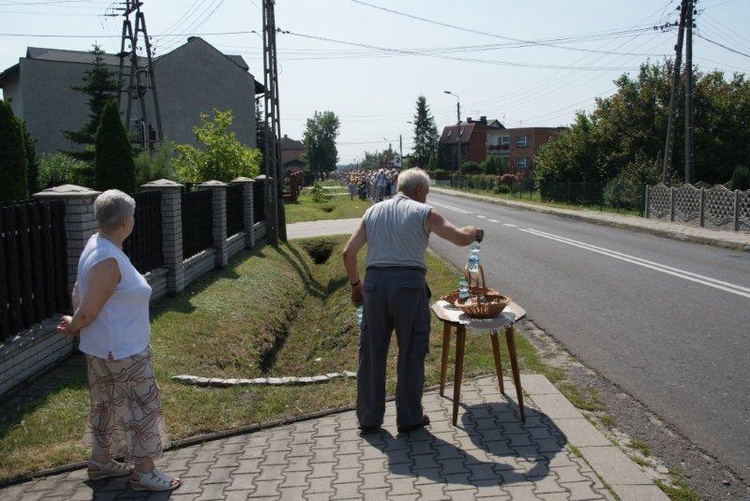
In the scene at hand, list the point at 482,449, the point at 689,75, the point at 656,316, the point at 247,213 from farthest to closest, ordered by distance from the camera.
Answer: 1. the point at 689,75
2. the point at 247,213
3. the point at 656,316
4. the point at 482,449

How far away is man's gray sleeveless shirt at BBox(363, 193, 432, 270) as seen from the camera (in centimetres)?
475

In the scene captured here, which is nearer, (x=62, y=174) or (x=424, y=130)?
(x=62, y=174)

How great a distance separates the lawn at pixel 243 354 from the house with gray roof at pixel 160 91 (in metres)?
28.4

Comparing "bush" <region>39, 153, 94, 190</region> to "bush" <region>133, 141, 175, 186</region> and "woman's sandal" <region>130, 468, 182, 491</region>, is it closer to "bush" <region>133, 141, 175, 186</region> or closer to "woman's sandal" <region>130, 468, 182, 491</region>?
"bush" <region>133, 141, 175, 186</region>

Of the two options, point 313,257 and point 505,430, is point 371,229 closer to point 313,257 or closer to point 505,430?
point 505,430

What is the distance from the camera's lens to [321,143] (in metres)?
124

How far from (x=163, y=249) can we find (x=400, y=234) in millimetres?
6899

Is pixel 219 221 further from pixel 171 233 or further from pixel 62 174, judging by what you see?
pixel 62 174

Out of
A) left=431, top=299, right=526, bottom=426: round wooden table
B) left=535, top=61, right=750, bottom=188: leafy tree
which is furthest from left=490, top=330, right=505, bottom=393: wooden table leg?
left=535, top=61, right=750, bottom=188: leafy tree

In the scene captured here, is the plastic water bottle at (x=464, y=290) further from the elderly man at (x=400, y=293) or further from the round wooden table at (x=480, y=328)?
the elderly man at (x=400, y=293)

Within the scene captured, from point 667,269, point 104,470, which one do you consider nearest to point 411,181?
point 104,470

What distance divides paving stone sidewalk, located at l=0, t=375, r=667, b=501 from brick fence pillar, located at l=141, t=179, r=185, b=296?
6.02 m

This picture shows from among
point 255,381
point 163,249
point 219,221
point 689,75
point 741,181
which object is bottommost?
point 255,381

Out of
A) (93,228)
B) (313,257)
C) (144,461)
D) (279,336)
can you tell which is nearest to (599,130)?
(313,257)
